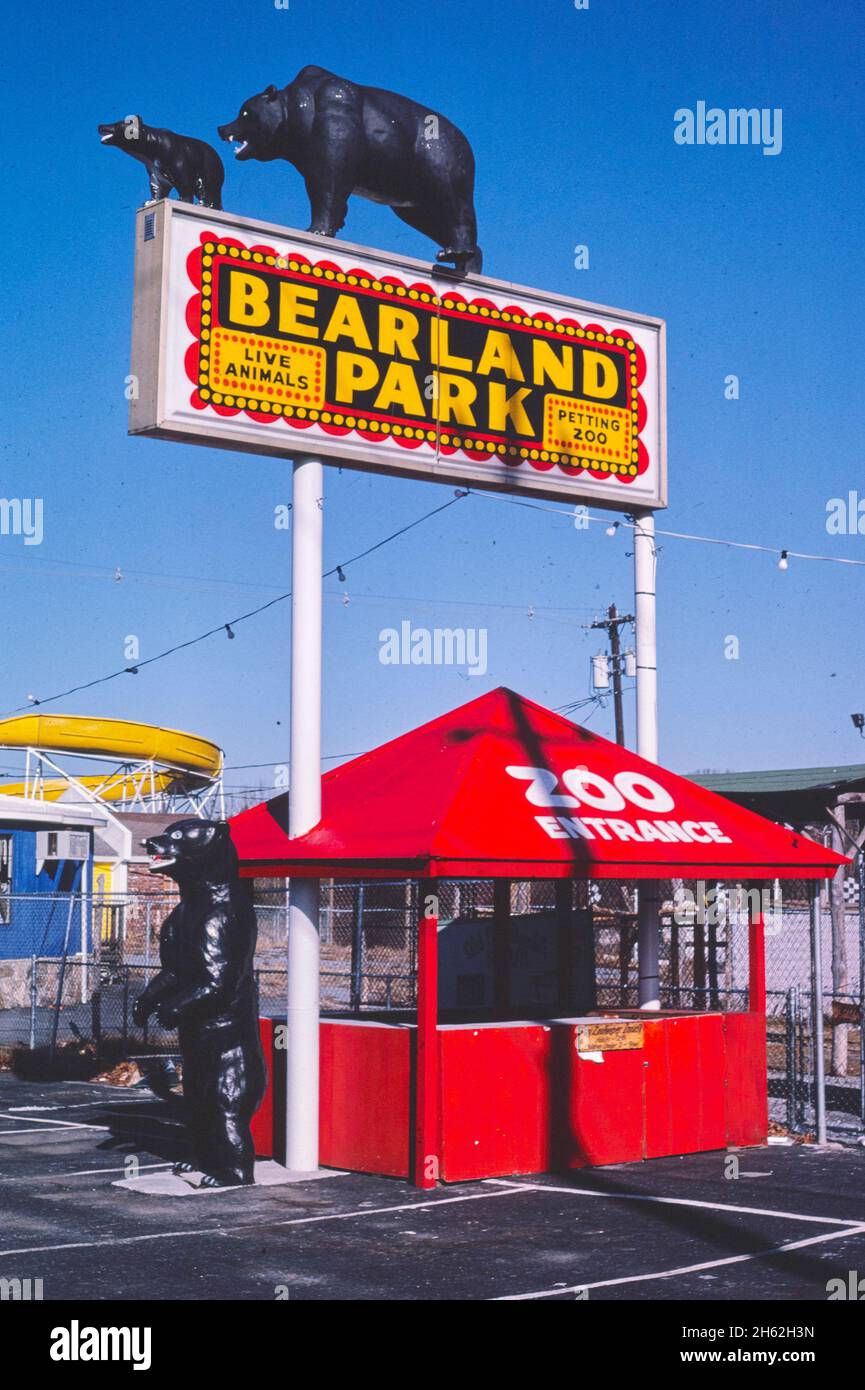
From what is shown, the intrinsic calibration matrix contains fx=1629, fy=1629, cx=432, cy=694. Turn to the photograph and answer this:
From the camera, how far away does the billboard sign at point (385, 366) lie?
12930 millimetres

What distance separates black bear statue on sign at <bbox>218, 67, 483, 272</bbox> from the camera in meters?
14.0

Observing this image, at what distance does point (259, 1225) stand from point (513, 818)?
3.77 m

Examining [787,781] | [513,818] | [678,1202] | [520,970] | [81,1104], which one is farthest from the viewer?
[787,781]

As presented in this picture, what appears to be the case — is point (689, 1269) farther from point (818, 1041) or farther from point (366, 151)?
point (366, 151)

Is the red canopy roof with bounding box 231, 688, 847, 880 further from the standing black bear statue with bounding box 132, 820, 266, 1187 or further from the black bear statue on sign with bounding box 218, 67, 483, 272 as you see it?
the black bear statue on sign with bounding box 218, 67, 483, 272

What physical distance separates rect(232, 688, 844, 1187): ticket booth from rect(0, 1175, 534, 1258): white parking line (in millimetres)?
527

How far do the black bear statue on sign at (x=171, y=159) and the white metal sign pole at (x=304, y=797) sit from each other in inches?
96.2

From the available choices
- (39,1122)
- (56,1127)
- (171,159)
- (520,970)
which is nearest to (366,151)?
(171,159)

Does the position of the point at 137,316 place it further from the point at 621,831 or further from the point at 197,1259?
the point at 197,1259

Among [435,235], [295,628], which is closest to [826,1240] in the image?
[295,628]

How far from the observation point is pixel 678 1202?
1150cm

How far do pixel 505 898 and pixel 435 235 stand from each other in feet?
20.7

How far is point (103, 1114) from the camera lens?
17.5 meters

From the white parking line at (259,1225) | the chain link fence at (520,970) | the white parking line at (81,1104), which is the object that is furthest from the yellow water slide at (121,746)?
the white parking line at (259,1225)
